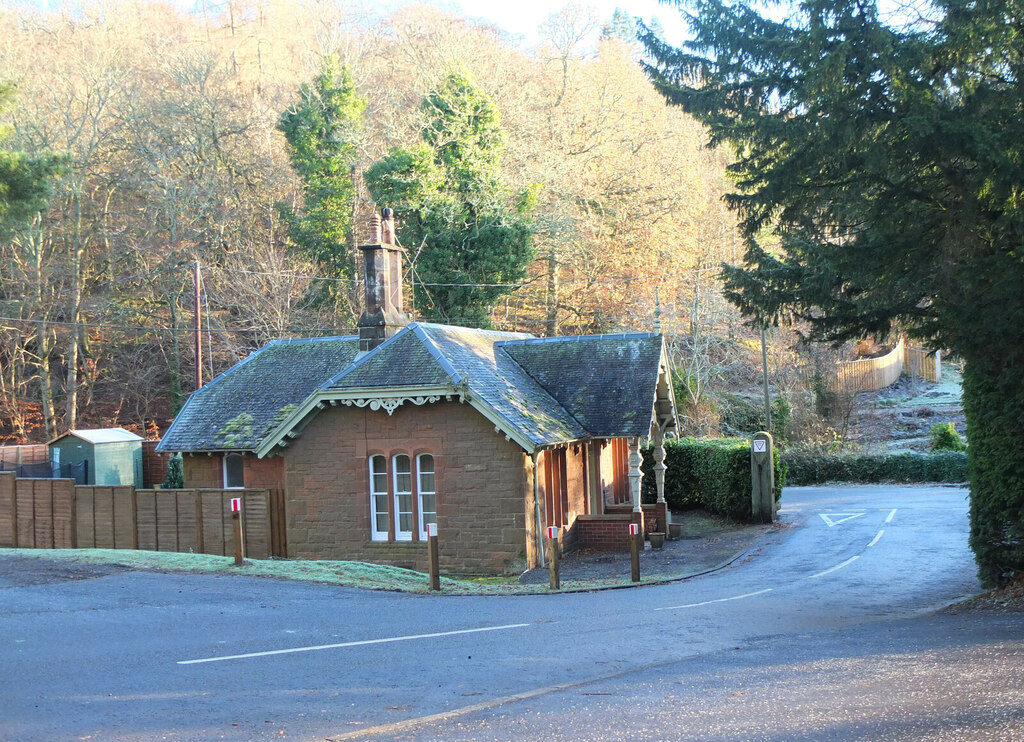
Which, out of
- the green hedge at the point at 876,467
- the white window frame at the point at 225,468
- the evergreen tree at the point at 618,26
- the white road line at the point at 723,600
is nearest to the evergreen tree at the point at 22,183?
the white window frame at the point at 225,468

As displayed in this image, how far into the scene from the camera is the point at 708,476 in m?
31.1

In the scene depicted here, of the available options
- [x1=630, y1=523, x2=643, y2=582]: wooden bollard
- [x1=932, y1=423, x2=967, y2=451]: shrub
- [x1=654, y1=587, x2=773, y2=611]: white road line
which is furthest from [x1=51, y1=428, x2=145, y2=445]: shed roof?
[x1=932, y1=423, x2=967, y2=451]: shrub

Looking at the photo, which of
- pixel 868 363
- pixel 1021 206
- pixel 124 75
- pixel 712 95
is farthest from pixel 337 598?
pixel 868 363

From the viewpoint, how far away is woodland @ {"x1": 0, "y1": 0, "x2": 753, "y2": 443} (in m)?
42.7

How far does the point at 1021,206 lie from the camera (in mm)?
12438

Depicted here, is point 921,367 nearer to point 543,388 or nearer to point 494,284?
point 494,284

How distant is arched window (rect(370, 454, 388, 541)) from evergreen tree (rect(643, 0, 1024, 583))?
401 inches

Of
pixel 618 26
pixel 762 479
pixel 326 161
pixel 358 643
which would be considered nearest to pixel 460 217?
pixel 326 161

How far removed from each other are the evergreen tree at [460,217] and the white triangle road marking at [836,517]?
17235mm

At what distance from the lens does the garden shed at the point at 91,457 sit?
35.4 meters

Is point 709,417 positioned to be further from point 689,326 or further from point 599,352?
point 599,352

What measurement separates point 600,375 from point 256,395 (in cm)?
933

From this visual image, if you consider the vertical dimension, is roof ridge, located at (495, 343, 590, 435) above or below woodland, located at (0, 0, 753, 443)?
below

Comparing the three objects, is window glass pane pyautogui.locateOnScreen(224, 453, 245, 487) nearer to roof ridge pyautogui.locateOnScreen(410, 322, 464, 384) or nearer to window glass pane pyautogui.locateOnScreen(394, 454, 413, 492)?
window glass pane pyautogui.locateOnScreen(394, 454, 413, 492)
